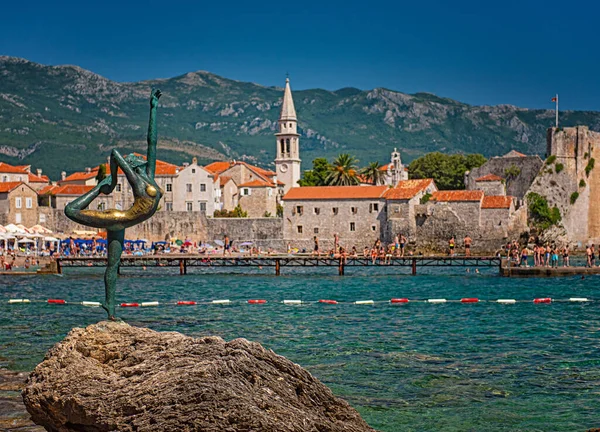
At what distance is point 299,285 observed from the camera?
47.2 metres

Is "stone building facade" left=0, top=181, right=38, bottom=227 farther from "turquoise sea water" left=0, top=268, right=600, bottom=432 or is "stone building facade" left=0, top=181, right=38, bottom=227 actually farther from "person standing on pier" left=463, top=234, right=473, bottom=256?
"person standing on pier" left=463, top=234, right=473, bottom=256

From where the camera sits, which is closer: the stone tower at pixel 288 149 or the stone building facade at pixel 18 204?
the stone building facade at pixel 18 204

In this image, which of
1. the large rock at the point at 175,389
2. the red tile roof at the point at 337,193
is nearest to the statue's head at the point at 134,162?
the large rock at the point at 175,389

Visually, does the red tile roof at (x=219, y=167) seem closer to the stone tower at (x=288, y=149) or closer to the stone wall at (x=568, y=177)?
the stone tower at (x=288, y=149)

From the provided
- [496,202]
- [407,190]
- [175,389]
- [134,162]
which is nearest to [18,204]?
[407,190]

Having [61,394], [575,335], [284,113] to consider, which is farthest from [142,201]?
[284,113]

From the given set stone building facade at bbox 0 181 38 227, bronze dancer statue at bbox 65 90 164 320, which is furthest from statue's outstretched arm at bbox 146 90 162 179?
stone building facade at bbox 0 181 38 227

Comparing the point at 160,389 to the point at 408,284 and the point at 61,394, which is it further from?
the point at 408,284

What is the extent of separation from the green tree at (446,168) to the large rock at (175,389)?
3657 inches

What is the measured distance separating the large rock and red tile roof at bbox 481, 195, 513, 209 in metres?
63.7

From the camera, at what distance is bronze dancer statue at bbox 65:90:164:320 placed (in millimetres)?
10984

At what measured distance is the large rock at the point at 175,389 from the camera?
24.9ft

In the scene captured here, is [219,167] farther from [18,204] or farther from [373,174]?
[18,204]

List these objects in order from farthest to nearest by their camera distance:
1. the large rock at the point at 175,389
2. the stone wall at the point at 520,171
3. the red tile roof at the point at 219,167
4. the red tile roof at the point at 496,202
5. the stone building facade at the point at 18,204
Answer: the red tile roof at the point at 219,167
the stone wall at the point at 520,171
the stone building facade at the point at 18,204
the red tile roof at the point at 496,202
the large rock at the point at 175,389
